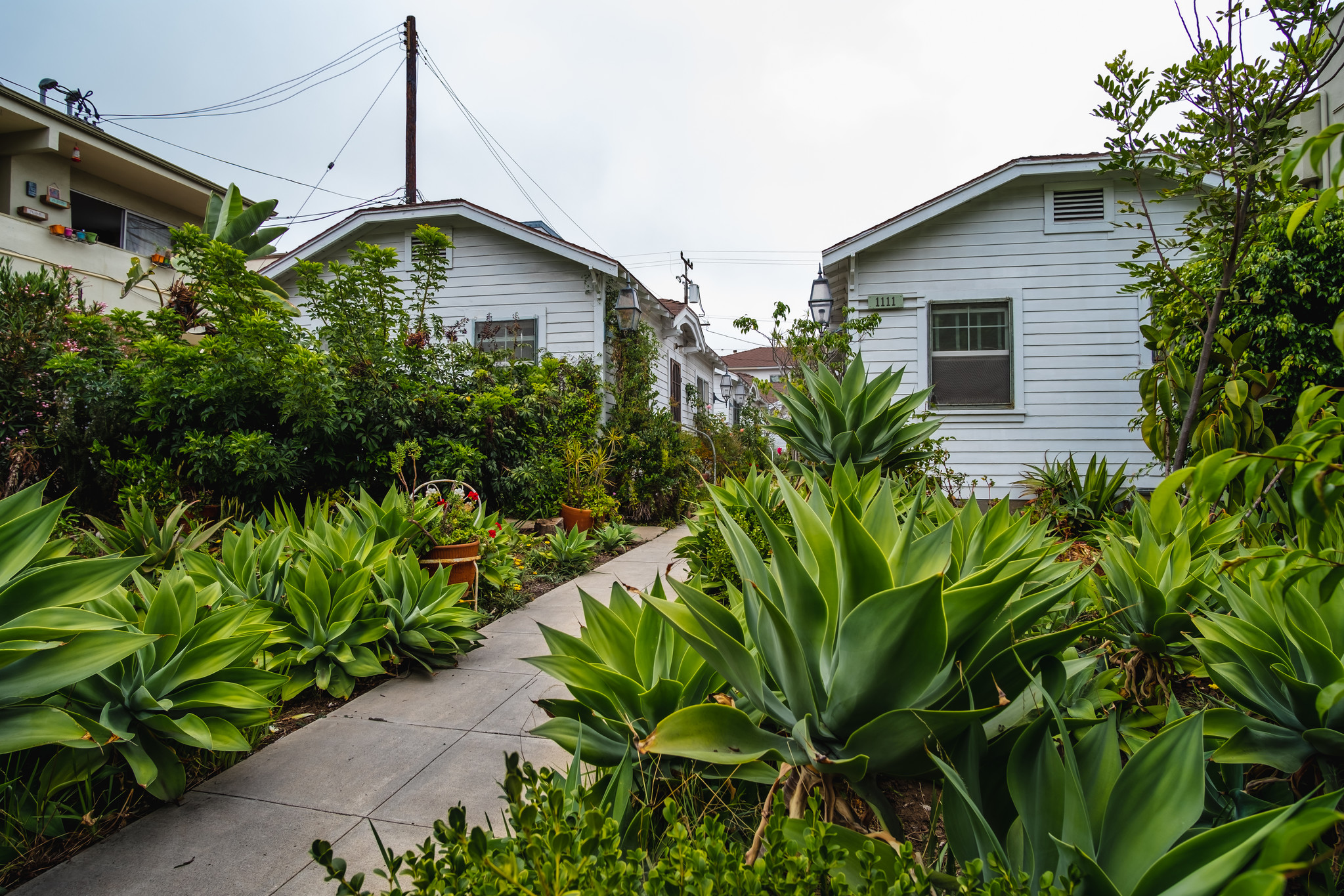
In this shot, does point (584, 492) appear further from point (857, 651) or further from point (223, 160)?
point (223, 160)

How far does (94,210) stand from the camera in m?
12.7

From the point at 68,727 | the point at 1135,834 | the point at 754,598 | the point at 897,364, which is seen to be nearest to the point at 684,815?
the point at 754,598

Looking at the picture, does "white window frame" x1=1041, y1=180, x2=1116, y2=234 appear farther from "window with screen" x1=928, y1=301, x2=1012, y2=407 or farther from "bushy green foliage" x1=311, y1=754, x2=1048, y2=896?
"bushy green foliage" x1=311, y1=754, x2=1048, y2=896

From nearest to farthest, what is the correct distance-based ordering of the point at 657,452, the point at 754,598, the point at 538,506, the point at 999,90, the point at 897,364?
the point at 754,598, the point at 999,90, the point at 538,506, the point at 897,364, the point at 657,452

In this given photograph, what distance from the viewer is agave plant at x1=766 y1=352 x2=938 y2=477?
10.4 feet

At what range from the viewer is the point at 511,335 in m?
10.4

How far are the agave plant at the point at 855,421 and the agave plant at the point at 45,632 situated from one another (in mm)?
2671

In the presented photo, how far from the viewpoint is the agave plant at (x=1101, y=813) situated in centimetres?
83

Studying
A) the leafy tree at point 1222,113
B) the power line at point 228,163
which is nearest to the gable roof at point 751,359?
the power line at point 228,163

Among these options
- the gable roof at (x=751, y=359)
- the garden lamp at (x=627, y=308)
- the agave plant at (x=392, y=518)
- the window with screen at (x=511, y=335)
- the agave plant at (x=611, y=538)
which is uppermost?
the gable roof at (x=751, y=359)

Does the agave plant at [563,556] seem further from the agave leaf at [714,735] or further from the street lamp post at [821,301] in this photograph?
the agave leaf at [714,735]

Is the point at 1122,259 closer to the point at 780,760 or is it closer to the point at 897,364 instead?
the point at 897,364

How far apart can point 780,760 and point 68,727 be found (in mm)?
1766

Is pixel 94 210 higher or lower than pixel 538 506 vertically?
higher
